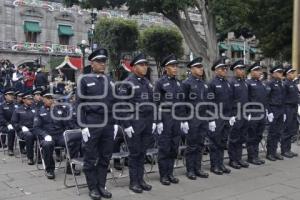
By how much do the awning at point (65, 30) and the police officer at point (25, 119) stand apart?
3524 cm

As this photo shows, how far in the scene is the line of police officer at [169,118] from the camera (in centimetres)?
650

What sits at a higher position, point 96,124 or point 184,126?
point 96,124

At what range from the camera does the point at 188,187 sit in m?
7.16

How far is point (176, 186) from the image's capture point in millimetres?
7219

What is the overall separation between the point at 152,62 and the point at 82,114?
141ft

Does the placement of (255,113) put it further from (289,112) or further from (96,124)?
(96,124)

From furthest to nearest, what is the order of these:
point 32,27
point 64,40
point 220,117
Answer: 1. point 64,40
2. point 32,27
3. point 220,117

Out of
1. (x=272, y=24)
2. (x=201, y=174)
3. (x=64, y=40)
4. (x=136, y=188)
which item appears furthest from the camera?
(x=64, y=40)

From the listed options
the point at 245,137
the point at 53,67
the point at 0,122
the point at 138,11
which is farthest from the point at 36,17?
the point at 245,137

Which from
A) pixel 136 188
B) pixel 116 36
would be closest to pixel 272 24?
pixel 136 188

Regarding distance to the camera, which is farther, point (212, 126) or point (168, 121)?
point (212, 126)

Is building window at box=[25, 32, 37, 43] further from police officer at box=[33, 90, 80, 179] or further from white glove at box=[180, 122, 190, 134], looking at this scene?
white glove at box=[180, 122, 190, 134]

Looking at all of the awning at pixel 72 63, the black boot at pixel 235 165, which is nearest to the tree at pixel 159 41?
the awning at pixel 72 63

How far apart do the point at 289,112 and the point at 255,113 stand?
4.33ft
